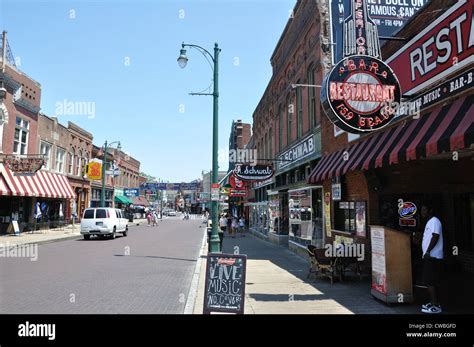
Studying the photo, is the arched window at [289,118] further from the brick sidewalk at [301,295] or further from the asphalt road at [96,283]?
the brick sidewalk at [301,295]

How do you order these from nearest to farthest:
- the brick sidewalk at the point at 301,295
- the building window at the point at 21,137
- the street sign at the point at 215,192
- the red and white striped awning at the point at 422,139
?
the red and white striped awning at the point at 422,139 < the brick sidewalk at the point at 301,295 < the street sign at the point at 215,192 < the building window at the point at 21,137

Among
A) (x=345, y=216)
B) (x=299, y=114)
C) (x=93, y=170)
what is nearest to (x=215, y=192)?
(x=345, y=216)

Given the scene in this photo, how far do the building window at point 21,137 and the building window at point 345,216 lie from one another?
2205cm

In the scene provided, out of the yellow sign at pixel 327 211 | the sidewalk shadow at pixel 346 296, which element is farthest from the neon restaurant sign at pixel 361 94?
the yellow sign at pixel 327 211

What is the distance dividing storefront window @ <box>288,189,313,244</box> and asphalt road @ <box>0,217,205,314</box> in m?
4.38

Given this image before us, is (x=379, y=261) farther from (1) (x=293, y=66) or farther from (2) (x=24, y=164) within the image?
(2) (x=24, y=164)

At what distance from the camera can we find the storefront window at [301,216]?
14.1 metres

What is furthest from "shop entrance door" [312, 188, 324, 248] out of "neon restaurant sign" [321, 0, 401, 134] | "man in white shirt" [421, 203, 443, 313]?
"man in white shirt" [421, 203, 443, 313]

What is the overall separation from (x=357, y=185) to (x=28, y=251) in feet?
45.7

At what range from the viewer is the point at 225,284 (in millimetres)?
5477

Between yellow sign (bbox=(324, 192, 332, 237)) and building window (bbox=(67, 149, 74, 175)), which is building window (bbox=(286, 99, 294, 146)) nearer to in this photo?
yellow sign (bbox=(324, 192, 332, 237))

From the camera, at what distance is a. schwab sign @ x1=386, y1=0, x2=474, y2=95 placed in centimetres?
599

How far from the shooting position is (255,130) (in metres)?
30.1
